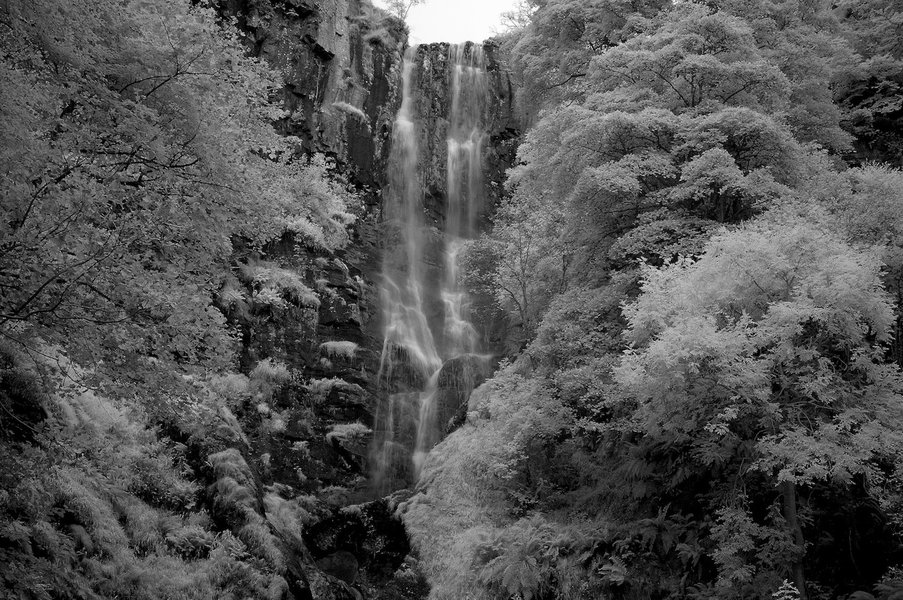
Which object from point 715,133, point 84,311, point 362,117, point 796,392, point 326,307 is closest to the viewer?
point 84,311

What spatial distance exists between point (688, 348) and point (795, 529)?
10.1 feet

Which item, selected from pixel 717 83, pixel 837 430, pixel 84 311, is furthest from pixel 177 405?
pixel 717 83

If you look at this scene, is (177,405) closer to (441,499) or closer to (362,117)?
(441,499)

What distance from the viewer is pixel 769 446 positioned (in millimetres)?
7555

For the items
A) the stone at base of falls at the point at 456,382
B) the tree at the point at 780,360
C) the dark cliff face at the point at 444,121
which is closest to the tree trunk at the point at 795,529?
the tree at the point at 780,360

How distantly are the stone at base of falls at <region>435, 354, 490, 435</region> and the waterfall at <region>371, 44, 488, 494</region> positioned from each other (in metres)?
0.23

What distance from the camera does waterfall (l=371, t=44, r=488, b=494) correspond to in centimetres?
1833

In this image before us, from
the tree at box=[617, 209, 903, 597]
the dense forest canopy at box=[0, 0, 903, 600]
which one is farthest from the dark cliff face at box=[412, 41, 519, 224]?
the tree at box=[617, 209, 903, 597]

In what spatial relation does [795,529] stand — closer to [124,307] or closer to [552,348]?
[552,348]

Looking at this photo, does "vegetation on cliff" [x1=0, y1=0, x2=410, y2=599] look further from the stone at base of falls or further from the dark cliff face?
A: the dark cliff face

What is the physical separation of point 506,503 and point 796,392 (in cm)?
661

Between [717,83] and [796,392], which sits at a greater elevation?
[717,83]

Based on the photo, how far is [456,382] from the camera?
19.2m

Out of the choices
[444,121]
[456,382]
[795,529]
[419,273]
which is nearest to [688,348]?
[795,529]
